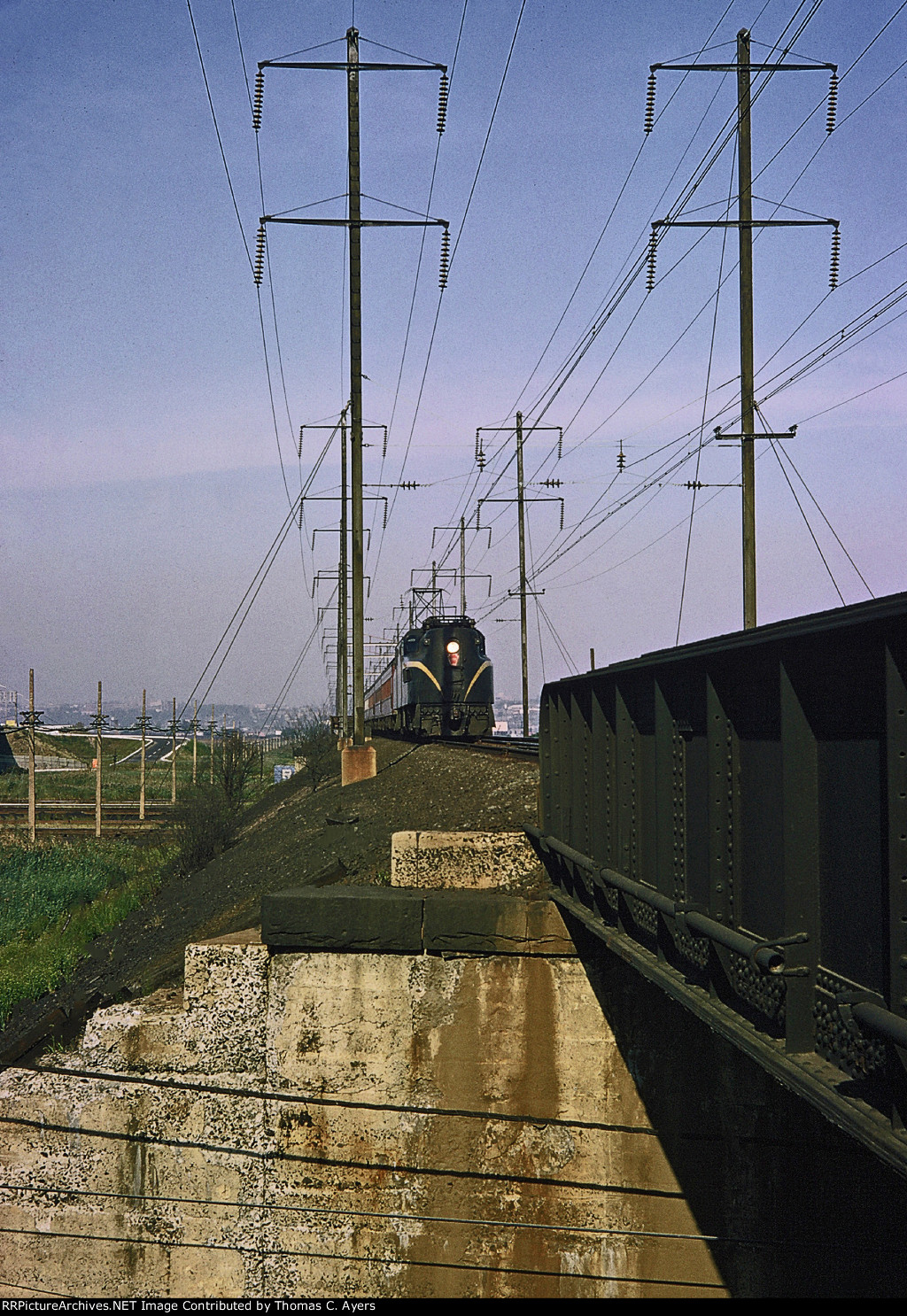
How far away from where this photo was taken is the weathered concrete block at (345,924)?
33.6 feet

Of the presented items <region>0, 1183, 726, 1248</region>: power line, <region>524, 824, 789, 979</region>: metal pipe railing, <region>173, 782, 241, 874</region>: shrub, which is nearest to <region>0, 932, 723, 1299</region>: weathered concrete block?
<region>0, 1183, 726, 1248</region>: power line

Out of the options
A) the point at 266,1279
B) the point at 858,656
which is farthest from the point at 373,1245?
the point at 858,656

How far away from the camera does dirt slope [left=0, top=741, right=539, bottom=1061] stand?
12.5 m

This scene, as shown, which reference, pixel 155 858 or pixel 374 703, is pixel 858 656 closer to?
pixel 155 858

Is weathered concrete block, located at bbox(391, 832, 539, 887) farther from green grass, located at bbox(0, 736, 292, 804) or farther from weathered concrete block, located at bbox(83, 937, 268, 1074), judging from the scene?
green grass, located at bbox(0, 736, 292, 804)

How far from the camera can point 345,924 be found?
33.7ft

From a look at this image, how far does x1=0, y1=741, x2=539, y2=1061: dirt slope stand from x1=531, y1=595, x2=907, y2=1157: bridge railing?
4831mm

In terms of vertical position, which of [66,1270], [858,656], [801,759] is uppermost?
[858,656]

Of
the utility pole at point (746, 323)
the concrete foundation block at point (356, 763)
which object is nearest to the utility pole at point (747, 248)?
the utility pole at point (746, 323)

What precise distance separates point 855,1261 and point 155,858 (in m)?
24.6

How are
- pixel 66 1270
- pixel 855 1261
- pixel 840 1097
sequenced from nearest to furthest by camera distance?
pixel 840 1097 → pixel 855 1261 → pixel 66 1270

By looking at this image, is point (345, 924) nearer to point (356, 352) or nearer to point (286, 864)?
point (286, 864)

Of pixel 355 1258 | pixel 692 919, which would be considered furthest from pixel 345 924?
pixel 692 919

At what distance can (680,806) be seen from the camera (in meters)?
7.00
